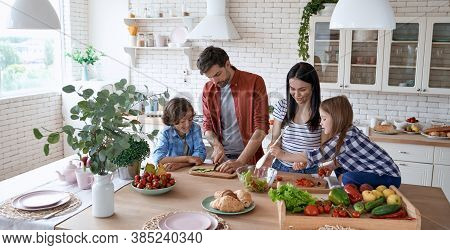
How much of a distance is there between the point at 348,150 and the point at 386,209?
1.83ft

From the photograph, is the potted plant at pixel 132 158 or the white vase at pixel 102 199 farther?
the potted plant at pixel 132 158

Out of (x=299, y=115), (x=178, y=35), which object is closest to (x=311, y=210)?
(x=299, y=115)

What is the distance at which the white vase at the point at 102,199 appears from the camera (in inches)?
62.9

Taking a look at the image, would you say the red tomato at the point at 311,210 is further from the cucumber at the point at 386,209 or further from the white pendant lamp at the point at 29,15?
the white pendant lamp at the point at 29,15

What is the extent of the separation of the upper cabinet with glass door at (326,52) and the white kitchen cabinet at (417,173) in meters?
0.85

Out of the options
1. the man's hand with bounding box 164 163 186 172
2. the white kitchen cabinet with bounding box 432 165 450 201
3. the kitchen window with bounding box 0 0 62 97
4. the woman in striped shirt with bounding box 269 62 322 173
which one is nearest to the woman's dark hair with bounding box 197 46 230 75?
the woman in striped shirt with bounding box 269 62 322 173

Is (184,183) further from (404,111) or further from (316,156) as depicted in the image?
(404,111)

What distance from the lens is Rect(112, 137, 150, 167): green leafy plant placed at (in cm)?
203

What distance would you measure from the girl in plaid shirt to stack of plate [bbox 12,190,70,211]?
110cm

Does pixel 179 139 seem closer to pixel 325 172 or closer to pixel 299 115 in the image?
pixel 299 115

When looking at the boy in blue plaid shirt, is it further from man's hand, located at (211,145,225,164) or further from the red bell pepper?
the red bell pepper

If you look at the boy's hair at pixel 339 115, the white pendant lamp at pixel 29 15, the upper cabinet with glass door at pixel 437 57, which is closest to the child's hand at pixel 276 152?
the boy's hair at pixel 339 115
